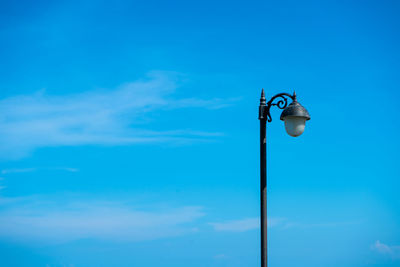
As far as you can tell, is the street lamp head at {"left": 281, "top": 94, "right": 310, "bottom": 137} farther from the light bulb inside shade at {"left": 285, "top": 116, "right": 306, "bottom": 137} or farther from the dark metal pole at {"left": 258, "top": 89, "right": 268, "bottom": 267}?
the dark metal pole at {"left": 258, "top": 89, "right": 268, "bottom": 267}

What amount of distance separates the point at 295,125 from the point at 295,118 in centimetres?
14

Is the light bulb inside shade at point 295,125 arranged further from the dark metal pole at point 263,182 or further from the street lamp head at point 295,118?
the dark metal pole at point 263,182

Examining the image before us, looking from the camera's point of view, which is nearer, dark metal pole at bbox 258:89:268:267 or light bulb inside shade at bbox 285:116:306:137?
dark metal pole at bbox 258:89:268:267

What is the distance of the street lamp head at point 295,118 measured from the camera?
29.5 ft

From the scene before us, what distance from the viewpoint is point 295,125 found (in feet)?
29.8

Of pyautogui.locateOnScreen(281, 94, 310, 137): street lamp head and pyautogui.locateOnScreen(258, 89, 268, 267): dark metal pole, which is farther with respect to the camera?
pyautogui.locateOnScreen(281, 94, 310, 137): street lamp head

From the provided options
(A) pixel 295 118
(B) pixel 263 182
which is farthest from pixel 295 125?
(B) pixel 263 182

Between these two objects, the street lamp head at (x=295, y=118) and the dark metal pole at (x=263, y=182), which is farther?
the street lamp head at (x=295, y=118)

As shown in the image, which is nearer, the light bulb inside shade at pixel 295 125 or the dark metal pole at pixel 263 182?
the dark metal pole at pixel 263 182

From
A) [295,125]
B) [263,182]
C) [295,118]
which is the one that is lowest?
[263,182]

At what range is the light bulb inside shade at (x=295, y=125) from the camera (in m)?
9.06

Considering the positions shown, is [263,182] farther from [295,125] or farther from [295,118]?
[295,118]

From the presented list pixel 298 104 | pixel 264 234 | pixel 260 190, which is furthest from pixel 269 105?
pixel 264 234

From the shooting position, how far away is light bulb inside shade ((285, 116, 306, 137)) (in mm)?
9062
